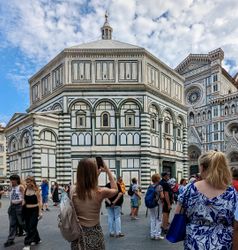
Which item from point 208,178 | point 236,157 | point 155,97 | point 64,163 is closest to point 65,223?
point 208,178

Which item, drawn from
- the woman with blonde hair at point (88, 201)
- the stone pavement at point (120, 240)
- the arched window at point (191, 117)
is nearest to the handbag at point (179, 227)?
the woman with blonde hair at point (88, 201)

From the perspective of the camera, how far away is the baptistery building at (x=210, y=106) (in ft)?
179

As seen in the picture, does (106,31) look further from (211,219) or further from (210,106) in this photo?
(211,219)

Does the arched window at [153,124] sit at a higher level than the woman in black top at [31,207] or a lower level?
higher

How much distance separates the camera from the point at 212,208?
10.9 feet

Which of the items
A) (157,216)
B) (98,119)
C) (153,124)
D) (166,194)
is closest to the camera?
(157,216)

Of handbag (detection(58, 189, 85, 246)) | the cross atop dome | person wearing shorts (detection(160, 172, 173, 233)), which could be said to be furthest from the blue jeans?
the cross atop dome

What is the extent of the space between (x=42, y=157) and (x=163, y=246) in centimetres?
2236

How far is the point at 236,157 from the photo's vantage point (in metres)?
54.2

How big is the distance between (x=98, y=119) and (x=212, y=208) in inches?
1062

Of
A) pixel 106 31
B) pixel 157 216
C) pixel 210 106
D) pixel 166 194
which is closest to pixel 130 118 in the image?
pixel 106 31

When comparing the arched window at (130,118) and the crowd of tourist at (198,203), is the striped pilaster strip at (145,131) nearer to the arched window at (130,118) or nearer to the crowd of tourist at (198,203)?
the arched window at (130,118)

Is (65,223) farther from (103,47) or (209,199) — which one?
(103,47)

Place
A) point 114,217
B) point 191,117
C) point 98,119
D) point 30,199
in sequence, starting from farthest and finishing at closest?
point 191,117 → point 98,119 → point 114,217 → point 30,199
